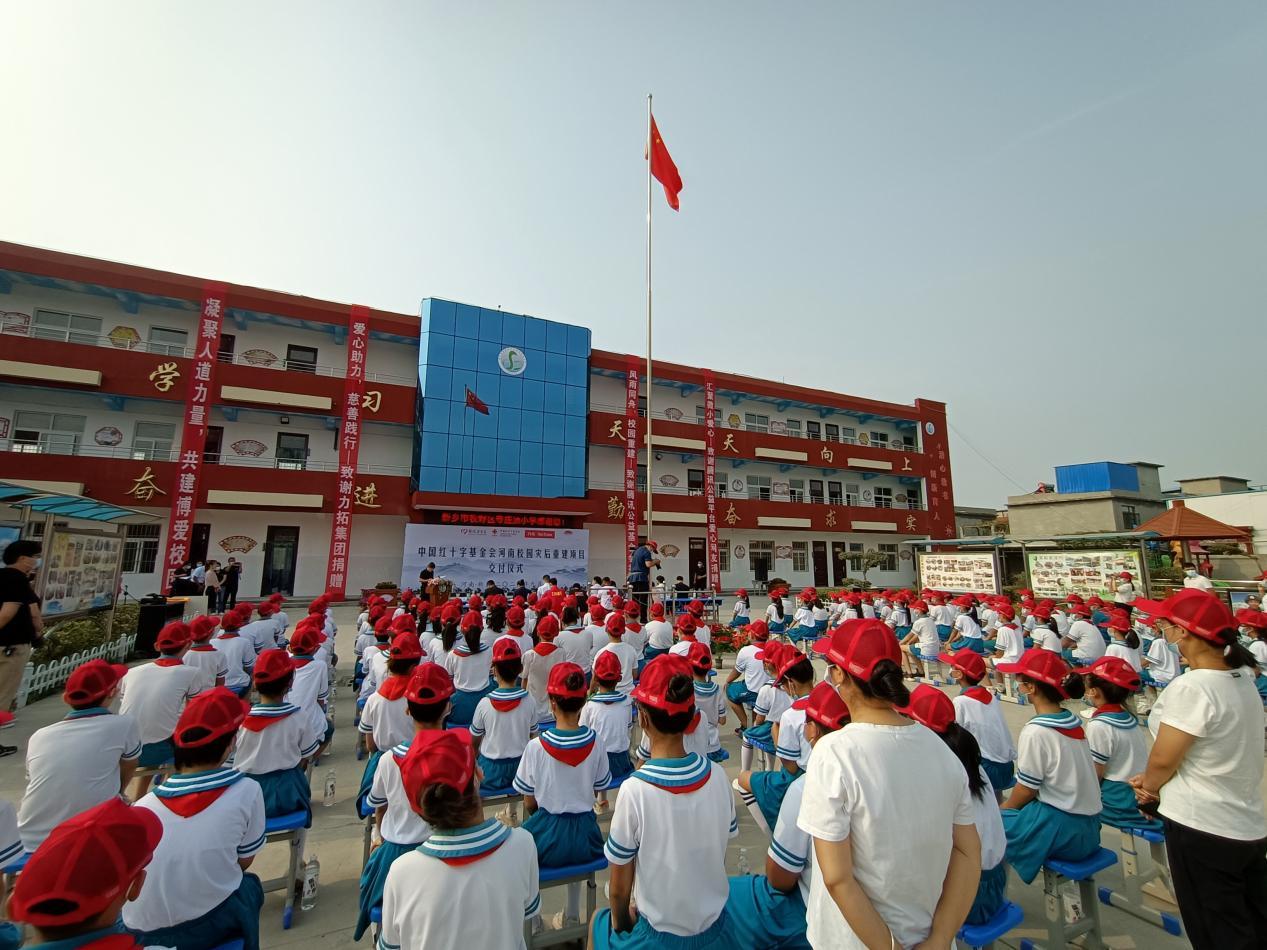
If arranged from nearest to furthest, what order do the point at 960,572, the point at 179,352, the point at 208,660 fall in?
1. the point at 208,660
2. the point at 960,572
3. the point at 179,352

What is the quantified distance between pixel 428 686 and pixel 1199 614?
3655 mm

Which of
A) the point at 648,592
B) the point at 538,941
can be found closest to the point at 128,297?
the point at 648,592

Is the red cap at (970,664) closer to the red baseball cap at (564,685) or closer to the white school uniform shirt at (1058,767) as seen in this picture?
the white school uniform shirt at (1058,767)

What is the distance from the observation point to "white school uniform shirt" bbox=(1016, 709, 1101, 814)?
9.76ft

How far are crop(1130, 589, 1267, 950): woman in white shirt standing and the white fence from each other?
1026 cm

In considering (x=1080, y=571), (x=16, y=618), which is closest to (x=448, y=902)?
(x=16, y=618)

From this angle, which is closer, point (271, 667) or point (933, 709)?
point (933, 709)

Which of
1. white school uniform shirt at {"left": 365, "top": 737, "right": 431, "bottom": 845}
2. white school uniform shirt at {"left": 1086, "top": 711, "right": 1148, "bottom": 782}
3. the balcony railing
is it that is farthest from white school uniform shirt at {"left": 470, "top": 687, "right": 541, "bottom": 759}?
the balcony railing

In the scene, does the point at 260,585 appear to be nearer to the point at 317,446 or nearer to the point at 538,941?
the point at 317,446

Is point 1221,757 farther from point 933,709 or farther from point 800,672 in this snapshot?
point 800,672

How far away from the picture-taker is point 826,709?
2.40 metres

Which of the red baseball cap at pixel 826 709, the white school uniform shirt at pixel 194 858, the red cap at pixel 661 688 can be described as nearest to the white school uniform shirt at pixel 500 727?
the white school uniform shirt at pixel 194 858

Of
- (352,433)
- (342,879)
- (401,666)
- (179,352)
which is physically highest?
(179,352)

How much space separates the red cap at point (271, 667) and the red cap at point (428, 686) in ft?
3.95
